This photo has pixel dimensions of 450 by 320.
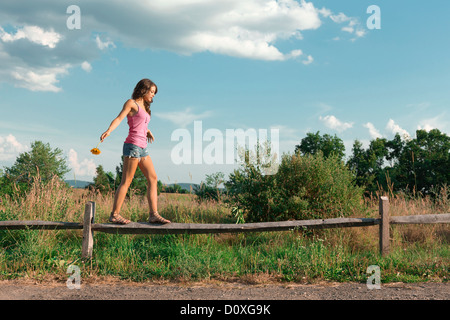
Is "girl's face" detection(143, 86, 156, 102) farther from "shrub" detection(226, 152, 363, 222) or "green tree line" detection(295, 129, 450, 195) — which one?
"green tree line" detection(295, 129, 450, 195)

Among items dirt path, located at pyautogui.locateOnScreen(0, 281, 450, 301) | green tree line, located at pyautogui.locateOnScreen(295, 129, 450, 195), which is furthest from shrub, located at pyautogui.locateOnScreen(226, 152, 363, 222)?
green tree line, located at pyautogui.locateOnScreen(295, 129, 450, 195)

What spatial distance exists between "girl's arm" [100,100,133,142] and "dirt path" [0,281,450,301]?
2340 millimetres

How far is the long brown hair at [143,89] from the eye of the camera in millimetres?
6830

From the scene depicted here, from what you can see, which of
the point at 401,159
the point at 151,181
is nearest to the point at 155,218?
the point at 151,181

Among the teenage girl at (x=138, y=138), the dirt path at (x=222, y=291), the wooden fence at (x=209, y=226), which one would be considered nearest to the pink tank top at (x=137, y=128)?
the teenage girl at (x=138, y=138)

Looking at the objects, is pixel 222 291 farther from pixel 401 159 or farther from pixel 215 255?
pixel 401 159

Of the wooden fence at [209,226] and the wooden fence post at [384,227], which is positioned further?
the wooden fence post at [384,227]

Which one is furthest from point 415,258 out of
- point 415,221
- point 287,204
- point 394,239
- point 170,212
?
point 170,212

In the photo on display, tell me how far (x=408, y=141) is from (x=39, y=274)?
42.0m

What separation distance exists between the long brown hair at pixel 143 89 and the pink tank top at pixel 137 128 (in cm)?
26

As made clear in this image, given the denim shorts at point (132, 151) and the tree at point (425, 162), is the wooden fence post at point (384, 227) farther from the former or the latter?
the tree at point (425, 162)

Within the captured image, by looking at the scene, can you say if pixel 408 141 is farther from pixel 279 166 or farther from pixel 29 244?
pixel 29 244

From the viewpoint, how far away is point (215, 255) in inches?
264

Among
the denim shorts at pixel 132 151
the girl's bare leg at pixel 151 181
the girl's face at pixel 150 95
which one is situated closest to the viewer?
the denim shorts at pixel 132 151
